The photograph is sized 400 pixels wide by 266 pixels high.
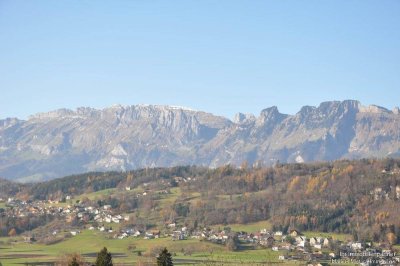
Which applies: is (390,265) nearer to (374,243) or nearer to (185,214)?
(374,243)

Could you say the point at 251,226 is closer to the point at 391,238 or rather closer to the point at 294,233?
the point at 294,233

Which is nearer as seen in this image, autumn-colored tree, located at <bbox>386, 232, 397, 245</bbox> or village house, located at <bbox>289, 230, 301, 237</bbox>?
autumn-colored tree, located at <bbox>386, 232, 397, 245</bbox>

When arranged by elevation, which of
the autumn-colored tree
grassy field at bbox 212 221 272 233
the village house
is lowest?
the autumn-colored tree

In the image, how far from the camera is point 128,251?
474ft

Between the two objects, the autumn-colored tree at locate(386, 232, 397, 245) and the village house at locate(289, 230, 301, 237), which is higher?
the village house at locate(289, 230, 301, 237)

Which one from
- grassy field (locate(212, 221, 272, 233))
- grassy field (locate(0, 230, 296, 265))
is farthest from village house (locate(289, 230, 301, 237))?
grassy field (locate(0, 230, 296, 265))

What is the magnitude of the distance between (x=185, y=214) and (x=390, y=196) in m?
55.0

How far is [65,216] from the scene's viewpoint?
647ft

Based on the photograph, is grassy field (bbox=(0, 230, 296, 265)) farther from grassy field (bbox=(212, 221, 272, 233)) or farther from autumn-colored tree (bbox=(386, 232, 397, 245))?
autumn-colored tree (bbox=(386, 232, 397, 245))

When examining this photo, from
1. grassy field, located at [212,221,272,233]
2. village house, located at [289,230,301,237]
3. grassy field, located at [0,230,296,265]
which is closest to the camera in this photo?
grassy field, located at [0,230,296,265]

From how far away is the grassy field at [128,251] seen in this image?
411ft

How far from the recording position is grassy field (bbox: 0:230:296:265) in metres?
125

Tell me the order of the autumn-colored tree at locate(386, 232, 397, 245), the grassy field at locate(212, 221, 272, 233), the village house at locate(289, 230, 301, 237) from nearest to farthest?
the autumn-colored tree at locate(386, 232, 397, 245), the village house at locate(289, 230, 301, 237), the grassy field at locate(212, 221, 272, 233)

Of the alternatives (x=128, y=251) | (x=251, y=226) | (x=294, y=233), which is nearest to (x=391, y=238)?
(x=294, y=233)
